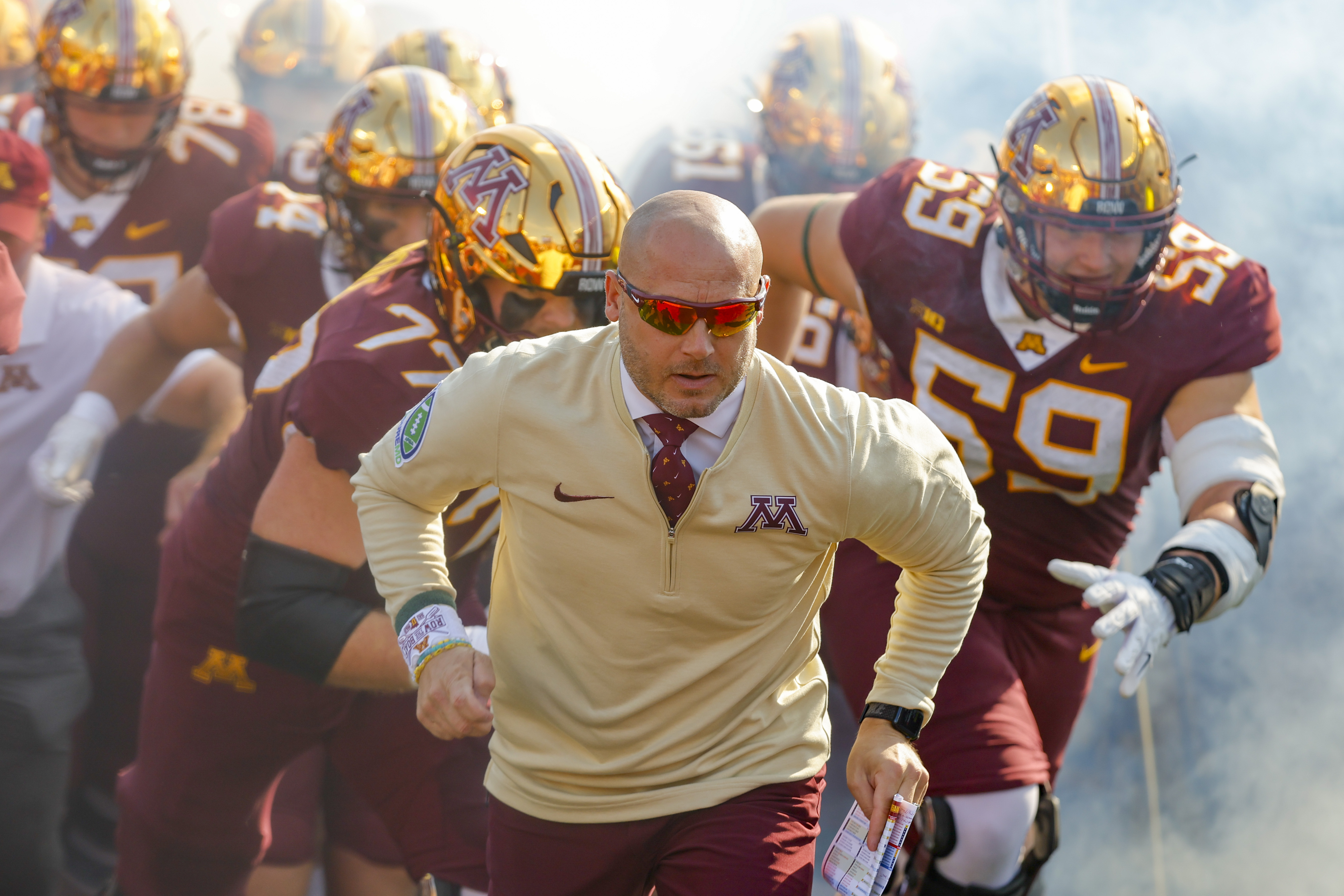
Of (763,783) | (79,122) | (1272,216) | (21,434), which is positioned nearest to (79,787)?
(21,434)

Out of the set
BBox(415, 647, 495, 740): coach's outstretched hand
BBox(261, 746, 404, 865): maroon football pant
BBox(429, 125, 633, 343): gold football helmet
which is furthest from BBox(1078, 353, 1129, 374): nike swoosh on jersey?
BBox(261, 746, 404, 865): maroon football pant

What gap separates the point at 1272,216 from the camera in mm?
5125

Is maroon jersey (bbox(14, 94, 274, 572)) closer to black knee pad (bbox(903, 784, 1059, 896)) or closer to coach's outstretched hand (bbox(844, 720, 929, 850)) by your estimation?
black knee pad (bbox(903, 784, 1059, 896))

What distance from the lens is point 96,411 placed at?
371 centimetres

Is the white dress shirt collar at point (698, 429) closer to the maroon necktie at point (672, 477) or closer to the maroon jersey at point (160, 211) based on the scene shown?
the maroon necktie at point (672, 477)

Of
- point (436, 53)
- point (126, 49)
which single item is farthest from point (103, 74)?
point (436, 53)

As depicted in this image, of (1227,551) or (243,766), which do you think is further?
(243,766)

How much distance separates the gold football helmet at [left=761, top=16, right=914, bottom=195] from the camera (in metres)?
5.97

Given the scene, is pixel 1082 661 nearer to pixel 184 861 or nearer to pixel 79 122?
pixel 184 861

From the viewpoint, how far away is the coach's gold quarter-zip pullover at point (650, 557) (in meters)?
1.92

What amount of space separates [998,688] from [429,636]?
4.77 feet

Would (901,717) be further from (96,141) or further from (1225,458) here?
(96,141)

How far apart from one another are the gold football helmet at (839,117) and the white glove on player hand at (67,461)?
3.26 m

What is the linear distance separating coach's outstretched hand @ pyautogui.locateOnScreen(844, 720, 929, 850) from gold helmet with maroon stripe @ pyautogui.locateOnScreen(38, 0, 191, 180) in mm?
3421
